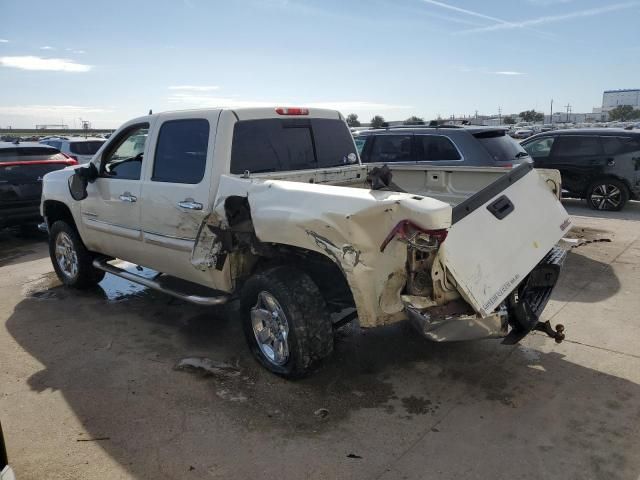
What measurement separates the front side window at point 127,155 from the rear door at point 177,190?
284 millimetres

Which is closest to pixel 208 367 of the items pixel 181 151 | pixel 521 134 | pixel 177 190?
pixel 177 190

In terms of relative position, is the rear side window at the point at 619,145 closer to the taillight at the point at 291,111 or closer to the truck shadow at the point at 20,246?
the taillight at the point at 291,111

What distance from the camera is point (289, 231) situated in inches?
143

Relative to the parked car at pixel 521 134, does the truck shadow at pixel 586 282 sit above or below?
below

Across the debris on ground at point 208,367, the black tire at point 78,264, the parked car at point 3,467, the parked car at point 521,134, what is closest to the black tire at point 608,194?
the debris on ground at point 208,367

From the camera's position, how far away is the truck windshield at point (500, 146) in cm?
795

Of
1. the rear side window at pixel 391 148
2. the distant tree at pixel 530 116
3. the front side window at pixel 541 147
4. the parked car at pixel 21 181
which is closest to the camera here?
the rear side window at pixel 391 148

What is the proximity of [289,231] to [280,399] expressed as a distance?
1.22 metres

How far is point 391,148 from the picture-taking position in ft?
29.4

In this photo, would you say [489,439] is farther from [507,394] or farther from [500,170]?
[500,170]

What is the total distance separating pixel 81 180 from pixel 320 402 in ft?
11.7

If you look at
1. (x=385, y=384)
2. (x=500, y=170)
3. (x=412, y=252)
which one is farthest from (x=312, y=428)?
(x=500, y=170)

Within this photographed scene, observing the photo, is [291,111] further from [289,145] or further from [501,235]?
[501,235]

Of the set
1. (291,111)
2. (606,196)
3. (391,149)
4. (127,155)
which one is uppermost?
(291,111)
